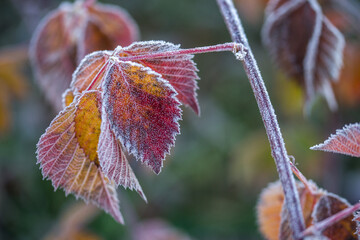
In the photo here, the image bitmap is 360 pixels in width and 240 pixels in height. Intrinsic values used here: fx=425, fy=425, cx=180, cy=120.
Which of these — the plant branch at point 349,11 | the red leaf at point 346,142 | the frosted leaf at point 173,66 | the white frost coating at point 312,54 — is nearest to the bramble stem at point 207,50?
Answer: the frosted leaf at point 173,66

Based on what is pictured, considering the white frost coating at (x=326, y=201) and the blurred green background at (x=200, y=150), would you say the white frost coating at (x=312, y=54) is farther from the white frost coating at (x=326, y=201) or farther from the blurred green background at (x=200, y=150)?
the blurred green background at (x=200, y=150)

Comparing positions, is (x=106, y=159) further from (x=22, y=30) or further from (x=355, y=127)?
(x=22, y=30)

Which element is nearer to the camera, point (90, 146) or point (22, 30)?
point (90, 146)

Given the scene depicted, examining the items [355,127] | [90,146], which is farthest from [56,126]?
[355,127]

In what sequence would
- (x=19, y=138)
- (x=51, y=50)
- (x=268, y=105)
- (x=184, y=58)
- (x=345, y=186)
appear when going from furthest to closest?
(x=345, y=186), (x=19, y=138), (x=51, y=50), (x=184, y=58), (x=268, y=105)

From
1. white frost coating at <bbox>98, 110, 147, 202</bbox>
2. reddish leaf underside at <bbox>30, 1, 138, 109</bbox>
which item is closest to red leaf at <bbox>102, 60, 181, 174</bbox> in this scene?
white frost coating at <bbox>98, 110, 147, 202</bbox>

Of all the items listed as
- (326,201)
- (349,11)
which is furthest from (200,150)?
(326,201)
